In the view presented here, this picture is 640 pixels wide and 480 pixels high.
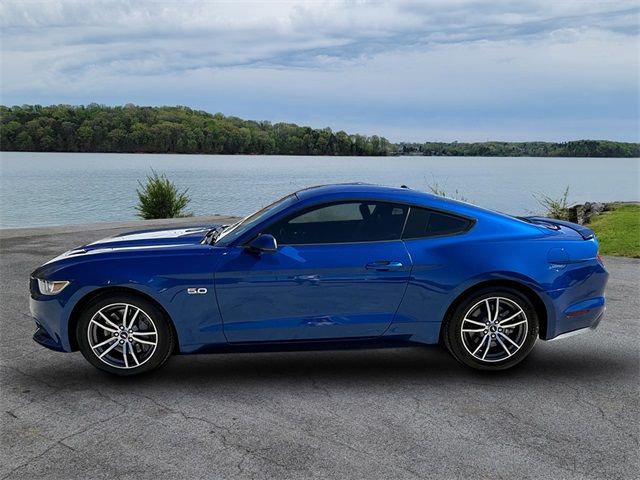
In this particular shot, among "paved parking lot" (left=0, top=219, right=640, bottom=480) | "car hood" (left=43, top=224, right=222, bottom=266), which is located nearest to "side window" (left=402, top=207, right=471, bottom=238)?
"paved parking lot" (left=0, top=219, right=640, bottom=480)

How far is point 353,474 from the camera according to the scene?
3457mm

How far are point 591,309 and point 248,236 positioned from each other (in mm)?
2823

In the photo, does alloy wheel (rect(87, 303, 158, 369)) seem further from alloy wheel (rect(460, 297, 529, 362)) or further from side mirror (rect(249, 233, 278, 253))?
alloy wheel (rect(460, 297, 529, 362))

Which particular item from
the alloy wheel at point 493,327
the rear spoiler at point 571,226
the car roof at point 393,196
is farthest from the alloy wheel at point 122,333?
the rear spoiler at point 571,226

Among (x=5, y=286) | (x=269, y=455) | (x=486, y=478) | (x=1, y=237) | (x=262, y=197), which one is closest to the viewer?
(x=486, y=478)

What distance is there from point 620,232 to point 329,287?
11.7m

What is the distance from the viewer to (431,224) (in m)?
5.11

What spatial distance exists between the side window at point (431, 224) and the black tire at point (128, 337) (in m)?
2.00

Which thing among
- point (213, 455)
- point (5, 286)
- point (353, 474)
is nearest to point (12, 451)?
point (213, 455)

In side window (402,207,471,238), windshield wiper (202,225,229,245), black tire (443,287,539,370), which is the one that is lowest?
black tire (443,287,539,370)

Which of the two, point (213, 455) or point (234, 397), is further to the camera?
point (234, 397)

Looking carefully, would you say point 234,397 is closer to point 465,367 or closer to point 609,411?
point 465,367

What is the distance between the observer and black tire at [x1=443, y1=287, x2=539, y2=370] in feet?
16.5

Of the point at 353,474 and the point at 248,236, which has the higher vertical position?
the point at 248,236
